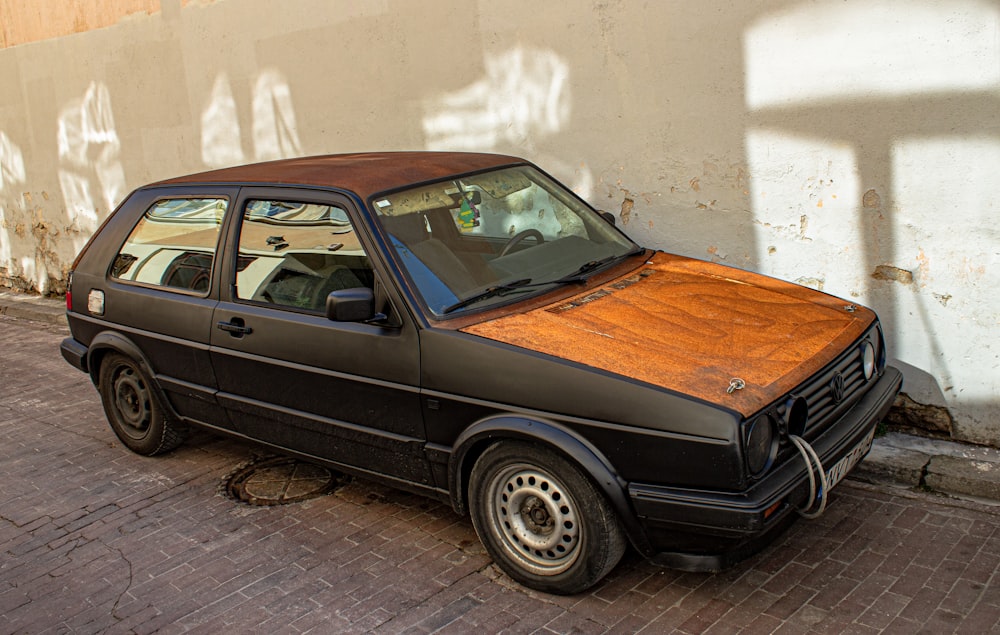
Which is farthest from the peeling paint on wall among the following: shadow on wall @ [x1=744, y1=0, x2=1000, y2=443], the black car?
the black car

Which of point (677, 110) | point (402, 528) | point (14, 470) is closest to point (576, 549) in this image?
point (402, 528)

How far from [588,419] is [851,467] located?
1243 mm

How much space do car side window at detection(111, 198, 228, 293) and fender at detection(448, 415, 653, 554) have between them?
6.38 ft

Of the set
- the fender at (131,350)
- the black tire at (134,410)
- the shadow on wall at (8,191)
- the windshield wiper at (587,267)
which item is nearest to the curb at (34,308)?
the shadow on wall at (8,191)

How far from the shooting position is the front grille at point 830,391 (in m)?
3.69

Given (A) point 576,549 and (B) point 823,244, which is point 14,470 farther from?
(B) point 823,244

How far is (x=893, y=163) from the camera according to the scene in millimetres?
5043

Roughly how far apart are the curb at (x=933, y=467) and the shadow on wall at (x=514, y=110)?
8.60 ft

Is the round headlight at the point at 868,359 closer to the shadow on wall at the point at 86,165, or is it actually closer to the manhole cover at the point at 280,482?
the manhole cover at the point at 280,482

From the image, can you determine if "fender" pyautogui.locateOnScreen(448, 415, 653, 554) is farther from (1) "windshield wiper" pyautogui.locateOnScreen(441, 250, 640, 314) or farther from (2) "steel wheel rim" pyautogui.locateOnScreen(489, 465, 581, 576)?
(1) "windshield wiper" pyautogui.locateOnScreen(441, 250, 640, 314)

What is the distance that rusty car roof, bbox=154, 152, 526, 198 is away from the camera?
4.60m

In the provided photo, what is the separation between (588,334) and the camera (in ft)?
12.6

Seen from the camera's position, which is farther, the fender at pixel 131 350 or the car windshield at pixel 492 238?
the fender at pixel 131 350

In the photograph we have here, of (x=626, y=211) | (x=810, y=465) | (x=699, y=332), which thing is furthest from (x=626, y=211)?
(x=810, y=465)
